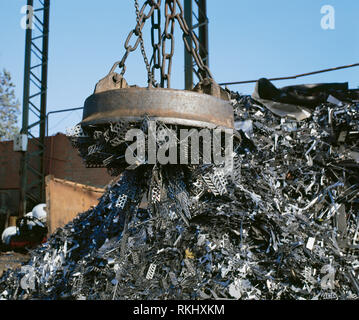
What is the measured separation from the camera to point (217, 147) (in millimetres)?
2031

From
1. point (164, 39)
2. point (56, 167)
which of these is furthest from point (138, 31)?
point (56, 167)

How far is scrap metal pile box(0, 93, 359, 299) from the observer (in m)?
3.19

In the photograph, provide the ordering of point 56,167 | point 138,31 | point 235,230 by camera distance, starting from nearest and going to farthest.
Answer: point 138,31
point 235,230
point 56,167

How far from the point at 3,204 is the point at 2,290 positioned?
10.4 m

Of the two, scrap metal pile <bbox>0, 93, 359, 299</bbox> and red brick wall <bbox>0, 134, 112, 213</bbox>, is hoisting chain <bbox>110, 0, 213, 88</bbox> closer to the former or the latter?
scrap metal pile <bbox>0, 93, 359, 299</bbox>

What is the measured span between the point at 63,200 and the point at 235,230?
12.6 feet

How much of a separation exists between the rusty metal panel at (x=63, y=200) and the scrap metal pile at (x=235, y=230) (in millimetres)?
1383

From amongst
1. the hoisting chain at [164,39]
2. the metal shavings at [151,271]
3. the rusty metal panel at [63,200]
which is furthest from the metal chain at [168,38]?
the rusty metal panel at [63,200]

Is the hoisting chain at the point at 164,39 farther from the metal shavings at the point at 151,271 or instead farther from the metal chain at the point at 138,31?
the metal shavings at the point at 151,271

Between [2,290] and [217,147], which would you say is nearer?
[217,147]

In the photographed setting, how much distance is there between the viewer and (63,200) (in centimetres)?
672

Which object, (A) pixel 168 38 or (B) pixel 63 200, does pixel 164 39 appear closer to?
→ (A) pixel 168 38
